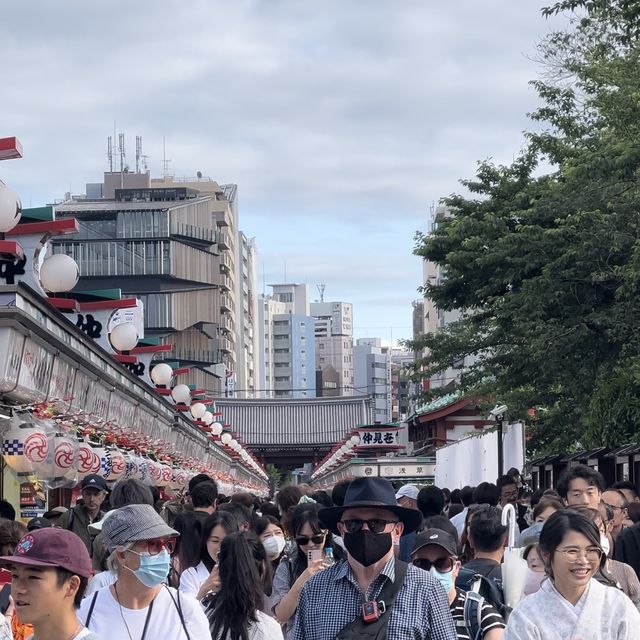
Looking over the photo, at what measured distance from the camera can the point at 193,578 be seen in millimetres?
8047

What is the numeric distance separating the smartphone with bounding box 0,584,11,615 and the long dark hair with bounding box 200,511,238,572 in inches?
58.5

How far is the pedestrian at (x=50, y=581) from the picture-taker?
451 centimetres

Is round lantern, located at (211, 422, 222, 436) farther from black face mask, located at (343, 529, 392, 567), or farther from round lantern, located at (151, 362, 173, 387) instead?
black face mask, located at (343, 529, 392, 567)

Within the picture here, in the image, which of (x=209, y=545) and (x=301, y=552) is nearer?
(x=209, y=545)

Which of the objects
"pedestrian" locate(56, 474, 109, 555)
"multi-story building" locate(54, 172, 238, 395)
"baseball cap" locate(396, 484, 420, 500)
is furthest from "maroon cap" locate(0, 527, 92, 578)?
"multi-story building" locate(54, 172, 238, 395)

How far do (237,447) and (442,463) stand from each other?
3321 cm

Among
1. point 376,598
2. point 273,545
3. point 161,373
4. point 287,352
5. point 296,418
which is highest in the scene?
point 287,352

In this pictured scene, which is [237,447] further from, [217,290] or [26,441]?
[26,441]

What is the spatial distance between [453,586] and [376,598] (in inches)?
48.8

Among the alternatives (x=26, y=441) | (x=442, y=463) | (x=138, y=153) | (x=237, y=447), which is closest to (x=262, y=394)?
(x=138, y=153)

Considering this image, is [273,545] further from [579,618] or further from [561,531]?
[579,618]

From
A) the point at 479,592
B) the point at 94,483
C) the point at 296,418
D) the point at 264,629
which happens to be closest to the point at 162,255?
the point at 296,418

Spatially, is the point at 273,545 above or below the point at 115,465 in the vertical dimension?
below

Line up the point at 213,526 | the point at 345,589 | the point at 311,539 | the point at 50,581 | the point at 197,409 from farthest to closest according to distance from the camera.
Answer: the point at 197,409, the point at 311,539, the point at 213,526, the point at 345,589, the point at 50,581
